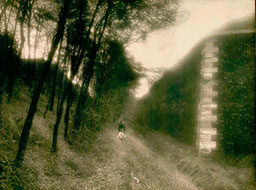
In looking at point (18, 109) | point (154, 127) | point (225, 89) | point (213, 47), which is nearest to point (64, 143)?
point (18, 109)

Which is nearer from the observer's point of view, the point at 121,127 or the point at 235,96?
the point at 235,96

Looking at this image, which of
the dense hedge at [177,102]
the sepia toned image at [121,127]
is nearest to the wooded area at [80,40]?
the sepia toned image at [121,127]

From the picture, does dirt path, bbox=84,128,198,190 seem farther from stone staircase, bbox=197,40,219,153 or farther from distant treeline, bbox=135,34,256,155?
distant treeline, bbox=135,34,256,155

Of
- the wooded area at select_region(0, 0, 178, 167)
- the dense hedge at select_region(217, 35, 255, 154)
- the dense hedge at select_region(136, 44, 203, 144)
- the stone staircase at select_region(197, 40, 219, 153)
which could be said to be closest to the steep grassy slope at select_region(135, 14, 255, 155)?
the dense hedge at select_region(217, 35, 255, 154)

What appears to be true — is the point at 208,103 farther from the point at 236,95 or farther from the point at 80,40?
the point at 80,40

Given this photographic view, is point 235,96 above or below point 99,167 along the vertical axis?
above

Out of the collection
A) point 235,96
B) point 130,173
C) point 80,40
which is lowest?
point 130,173

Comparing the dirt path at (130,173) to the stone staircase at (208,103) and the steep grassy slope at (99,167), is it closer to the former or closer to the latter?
the steep grassy slope at (99,167)

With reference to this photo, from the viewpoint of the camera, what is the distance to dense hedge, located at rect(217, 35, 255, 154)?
20.5ft

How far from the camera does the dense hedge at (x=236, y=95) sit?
625 centimetres

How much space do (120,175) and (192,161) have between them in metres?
3.10

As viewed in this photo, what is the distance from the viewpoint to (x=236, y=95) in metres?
6.52

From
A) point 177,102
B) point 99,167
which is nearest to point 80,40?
point 99,167

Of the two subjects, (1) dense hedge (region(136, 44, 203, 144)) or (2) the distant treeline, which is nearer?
(2) the distant treeline
